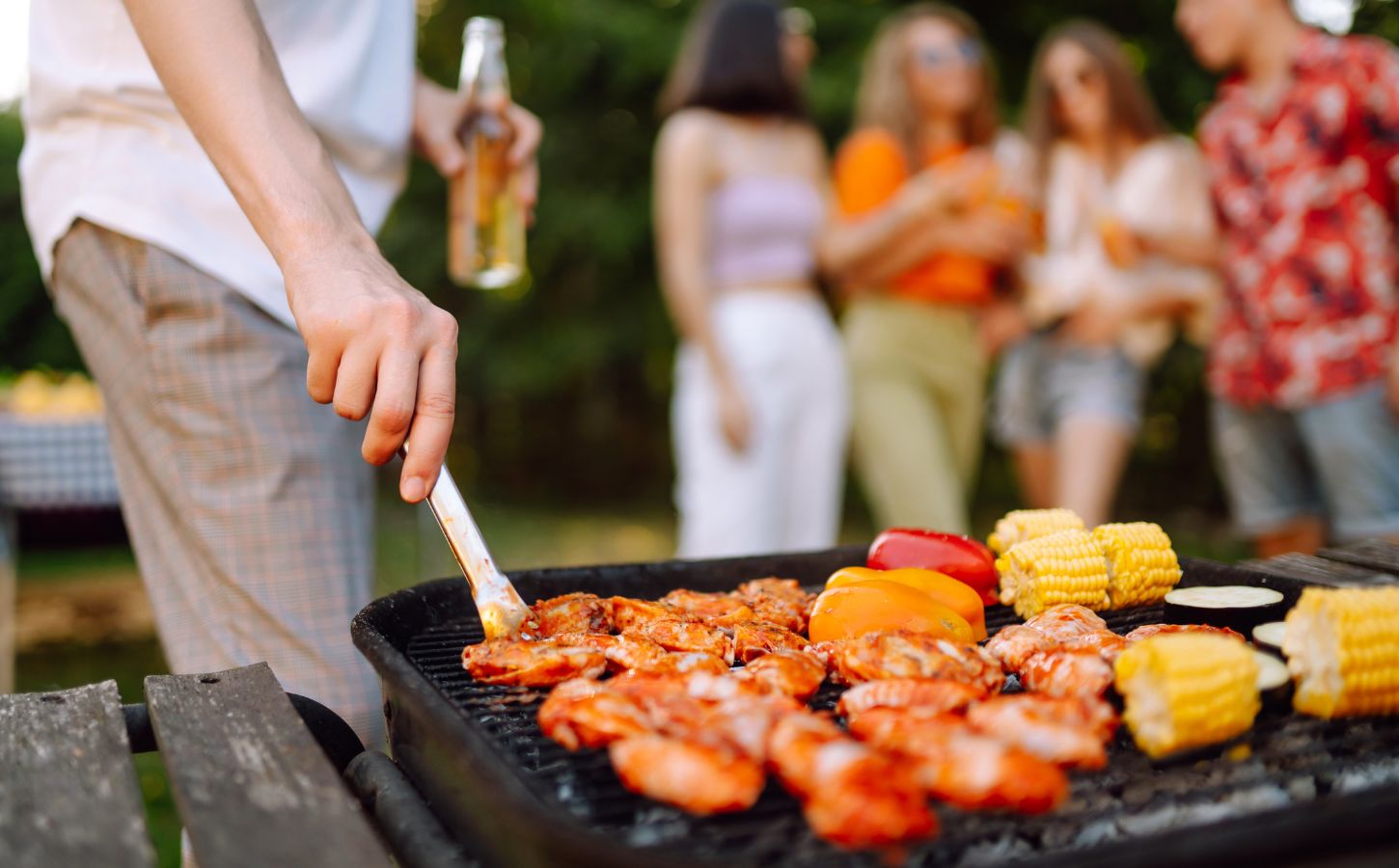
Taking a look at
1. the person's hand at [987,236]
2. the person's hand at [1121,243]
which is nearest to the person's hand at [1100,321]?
the person's hand at [1121,243]

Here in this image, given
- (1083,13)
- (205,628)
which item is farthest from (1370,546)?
(1083,13)

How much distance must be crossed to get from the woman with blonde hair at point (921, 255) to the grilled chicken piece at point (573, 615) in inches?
102

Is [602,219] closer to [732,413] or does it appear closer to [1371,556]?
[732,413]

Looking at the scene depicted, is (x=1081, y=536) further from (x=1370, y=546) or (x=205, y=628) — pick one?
(x=205, y=628)

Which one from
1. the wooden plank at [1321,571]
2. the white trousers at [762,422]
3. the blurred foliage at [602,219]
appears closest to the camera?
the wooden plank at [1321,571]

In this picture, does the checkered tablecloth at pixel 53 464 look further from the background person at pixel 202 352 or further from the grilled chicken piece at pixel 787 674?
the grilled chicken piece at pixel 787 674

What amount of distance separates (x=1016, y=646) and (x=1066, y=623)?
149mm

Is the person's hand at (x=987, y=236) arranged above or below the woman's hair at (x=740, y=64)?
below

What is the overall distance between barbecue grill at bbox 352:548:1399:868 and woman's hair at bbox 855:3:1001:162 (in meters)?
3.44

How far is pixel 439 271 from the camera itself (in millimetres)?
11320

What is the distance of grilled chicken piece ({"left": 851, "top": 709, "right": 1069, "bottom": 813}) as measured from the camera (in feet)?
3.40

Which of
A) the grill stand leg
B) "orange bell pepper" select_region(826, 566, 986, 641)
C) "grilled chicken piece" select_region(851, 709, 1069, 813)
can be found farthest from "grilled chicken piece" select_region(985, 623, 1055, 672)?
the grill stand leg

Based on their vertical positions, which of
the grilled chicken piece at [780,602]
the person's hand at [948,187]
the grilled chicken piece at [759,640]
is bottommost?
the grilled chicken piece at [780,602]

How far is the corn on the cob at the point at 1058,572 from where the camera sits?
5.83 ft
